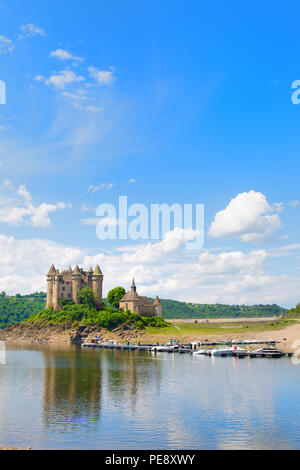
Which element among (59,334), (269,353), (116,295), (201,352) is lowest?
(59,334)

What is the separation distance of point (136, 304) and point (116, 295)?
12.9m

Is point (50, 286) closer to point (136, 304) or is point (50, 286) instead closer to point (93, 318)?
point (93, 318)

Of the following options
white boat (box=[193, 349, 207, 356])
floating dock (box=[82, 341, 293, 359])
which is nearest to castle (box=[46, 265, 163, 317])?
floating dock (box=[82, 341, 293, 359])

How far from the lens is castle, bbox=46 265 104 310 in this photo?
175m

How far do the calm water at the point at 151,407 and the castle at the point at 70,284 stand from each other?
330 ft

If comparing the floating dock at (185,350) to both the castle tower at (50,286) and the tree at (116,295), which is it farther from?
the castle tower at (50,286)

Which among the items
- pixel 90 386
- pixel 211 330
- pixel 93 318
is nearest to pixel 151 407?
pixel 90 386

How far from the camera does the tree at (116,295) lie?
573 ft

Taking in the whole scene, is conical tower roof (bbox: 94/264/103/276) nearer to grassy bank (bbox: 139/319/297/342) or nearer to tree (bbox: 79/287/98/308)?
tree (bbox: 79/287/98/308)

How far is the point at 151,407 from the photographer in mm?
43250

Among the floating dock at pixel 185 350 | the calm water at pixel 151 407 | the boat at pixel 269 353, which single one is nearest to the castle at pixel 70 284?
the floating dock at pixel 185 350

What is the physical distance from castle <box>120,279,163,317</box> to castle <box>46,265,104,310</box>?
40.6ft
